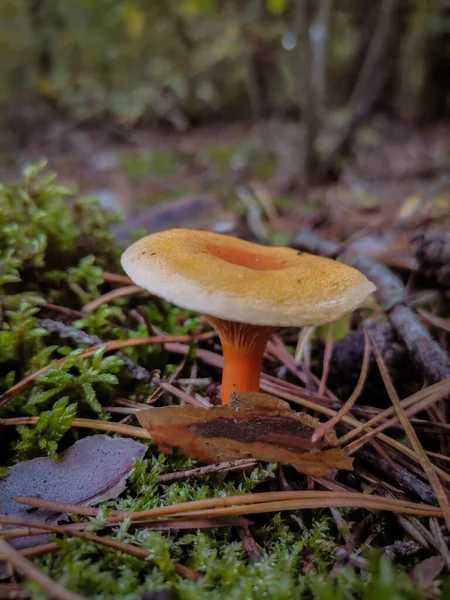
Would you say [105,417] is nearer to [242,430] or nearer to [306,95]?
[242,430]

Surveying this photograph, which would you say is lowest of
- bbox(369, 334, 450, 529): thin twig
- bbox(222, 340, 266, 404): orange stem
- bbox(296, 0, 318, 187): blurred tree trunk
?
bbox(369, 334, 450, 529): thin twig

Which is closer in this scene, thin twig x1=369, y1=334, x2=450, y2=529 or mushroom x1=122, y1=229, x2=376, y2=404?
mushroom x1=122, y1=229, x2=376, y2=404

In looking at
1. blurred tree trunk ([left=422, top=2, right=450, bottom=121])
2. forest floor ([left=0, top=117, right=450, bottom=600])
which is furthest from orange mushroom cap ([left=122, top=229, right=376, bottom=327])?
blurred tree trunk ([left=422, top=2, right=450, bottom=121])

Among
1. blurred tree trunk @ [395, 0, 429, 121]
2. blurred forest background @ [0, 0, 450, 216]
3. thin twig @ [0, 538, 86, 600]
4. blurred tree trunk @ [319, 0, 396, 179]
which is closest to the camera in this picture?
thin twig @ [0, 538, 86, 600]

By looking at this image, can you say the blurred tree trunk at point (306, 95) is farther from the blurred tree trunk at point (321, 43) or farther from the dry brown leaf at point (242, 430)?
the dry brown leaf at point (242, 430)

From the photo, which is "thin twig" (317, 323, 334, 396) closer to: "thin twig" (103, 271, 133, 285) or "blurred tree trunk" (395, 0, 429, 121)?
"thin twig" (103, 271, 133, 285)

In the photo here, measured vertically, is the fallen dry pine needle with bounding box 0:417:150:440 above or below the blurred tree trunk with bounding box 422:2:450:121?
below

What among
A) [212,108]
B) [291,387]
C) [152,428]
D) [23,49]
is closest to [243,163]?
[212,108]

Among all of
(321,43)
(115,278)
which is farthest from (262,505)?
(321,43)
